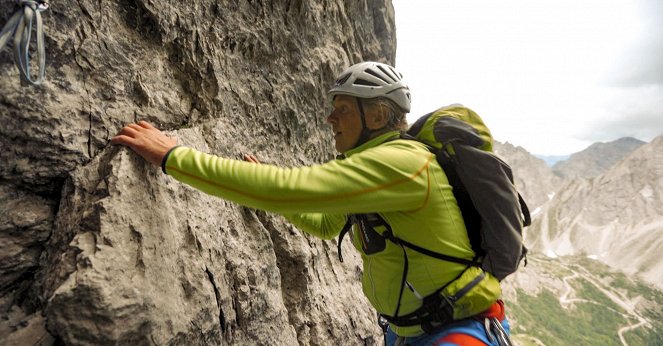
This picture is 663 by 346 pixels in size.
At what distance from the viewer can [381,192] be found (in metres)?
2.86

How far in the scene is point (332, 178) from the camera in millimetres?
2812

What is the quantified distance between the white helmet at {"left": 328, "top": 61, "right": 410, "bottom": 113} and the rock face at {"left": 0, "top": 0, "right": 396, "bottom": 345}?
7.18ft

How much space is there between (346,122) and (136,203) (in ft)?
7.79

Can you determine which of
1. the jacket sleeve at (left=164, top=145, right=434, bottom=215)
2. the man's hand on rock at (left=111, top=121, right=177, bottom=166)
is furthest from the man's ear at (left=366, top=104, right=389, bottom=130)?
the man's hand on rock at (left=111, top=121, right=177, bottom=166)

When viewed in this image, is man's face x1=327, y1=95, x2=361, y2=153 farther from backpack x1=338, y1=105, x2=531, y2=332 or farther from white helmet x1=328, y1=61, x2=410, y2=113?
backpack x1=338, y1=105, x2=531, y2=332

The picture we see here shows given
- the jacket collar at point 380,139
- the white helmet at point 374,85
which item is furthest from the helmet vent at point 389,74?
the jacket collar at point 380,139

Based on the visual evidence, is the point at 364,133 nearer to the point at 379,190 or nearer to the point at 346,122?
the point at 346,122

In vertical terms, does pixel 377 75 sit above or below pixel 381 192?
above

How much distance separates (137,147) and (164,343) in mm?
1980

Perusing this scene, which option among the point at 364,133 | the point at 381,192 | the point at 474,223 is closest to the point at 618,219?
the point at 474,223

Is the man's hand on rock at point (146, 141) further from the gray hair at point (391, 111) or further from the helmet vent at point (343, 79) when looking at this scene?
the gray hair at point (391, 111)

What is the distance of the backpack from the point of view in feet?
11.1

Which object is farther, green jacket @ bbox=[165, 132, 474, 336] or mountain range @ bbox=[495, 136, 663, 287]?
mountain range @ bbox=[495, 136, 663, 287]

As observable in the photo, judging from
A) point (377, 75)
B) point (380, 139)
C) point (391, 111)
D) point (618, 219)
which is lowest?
point (618, 219)
